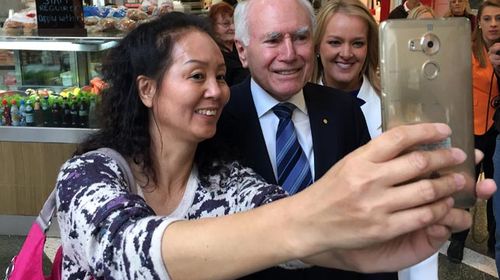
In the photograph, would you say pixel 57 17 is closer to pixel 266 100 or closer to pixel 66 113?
pixel 66 113

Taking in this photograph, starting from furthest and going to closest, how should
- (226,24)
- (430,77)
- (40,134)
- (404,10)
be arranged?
(404,10)
(226,24)
(40,134)
(430,77)

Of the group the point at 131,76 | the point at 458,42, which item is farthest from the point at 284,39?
the point at 458,42

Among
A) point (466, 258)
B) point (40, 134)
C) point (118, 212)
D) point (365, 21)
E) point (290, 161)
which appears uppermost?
point (365, 21)

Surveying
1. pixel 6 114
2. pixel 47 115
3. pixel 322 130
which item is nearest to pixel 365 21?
pixel 322 130

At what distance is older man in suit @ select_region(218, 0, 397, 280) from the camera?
5.29 ft

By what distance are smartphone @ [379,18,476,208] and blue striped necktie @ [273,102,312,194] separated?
2.76 feet

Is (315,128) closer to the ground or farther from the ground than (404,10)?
closer to the ground

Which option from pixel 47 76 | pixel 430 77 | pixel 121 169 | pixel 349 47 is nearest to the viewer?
pixel 430 77

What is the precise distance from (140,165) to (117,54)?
28cm

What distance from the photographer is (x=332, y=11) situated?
237 cm

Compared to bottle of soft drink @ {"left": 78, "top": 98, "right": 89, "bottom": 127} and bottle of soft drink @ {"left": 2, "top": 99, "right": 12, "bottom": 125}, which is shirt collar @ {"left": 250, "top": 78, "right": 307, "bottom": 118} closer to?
bottle of soft drink @ {"left": 78, "top": 98, "right": 89, "bottom": 127}

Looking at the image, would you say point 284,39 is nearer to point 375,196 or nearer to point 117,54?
point 117,54

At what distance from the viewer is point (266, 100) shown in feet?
5.59

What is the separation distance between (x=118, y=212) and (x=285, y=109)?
2.81 ft
